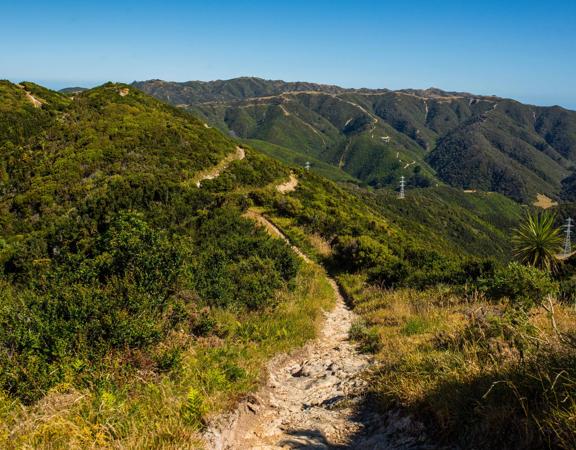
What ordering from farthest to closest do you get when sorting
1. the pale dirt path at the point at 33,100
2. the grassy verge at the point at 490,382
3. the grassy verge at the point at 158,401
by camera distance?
the pale dirt path at the point at 33,100
the grassy verge at the point at 158,401
the grassy verge at the point at 490,382

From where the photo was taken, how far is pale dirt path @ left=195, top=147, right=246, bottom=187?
40.1 meters

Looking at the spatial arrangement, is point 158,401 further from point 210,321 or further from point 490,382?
point 490,382

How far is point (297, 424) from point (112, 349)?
322cm

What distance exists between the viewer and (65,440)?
13.7 feet

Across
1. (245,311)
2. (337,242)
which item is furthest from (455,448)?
(337,242)

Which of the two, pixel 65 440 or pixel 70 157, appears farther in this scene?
pixel 70 157

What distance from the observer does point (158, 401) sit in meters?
5.19

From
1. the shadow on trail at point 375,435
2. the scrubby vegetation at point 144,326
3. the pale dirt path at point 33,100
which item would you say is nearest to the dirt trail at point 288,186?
the scrubby vegetation at point 144,326

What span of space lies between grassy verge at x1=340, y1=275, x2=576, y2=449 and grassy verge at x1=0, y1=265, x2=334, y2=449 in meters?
2.39

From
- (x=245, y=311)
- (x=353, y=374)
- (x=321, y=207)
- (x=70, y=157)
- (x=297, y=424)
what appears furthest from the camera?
A: (x=70, y=157)

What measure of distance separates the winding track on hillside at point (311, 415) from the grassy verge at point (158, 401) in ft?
0.96

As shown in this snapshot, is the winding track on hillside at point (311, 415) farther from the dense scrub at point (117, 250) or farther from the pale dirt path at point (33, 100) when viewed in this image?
the pale dirt path at point (33, 100)

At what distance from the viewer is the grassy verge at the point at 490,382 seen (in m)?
3.82

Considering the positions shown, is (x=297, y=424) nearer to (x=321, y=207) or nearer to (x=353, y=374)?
(x=353, y=374)
